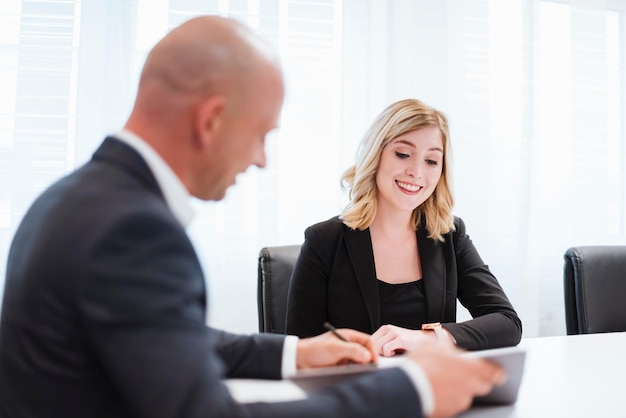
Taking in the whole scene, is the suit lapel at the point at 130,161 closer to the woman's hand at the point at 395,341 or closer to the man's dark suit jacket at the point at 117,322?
the man's dark suit jacket at the point at 117,322

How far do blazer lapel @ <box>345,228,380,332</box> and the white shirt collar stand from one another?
3.37 feet

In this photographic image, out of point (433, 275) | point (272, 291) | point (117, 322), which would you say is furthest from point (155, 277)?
point (433, 275)

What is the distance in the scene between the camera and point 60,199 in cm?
68

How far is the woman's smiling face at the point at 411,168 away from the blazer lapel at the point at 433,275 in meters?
0.13

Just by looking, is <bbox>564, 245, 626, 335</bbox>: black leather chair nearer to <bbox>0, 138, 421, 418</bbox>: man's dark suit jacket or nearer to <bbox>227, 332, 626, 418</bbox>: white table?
<bbox>227, 332, 626, 418</bbox>: white table

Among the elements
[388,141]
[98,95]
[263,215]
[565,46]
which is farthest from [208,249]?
[565,46]

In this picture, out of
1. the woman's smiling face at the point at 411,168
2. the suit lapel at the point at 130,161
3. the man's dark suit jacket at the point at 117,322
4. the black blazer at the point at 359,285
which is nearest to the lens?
the man's dark suit jacket at the point at 117,322

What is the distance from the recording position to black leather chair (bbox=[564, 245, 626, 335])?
1.87 metres

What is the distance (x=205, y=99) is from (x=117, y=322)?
0.32 metres

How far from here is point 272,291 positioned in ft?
5.79

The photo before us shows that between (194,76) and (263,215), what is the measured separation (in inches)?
71.1

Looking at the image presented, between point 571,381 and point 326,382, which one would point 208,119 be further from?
point 571,381

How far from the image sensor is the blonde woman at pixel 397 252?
1.71 meters

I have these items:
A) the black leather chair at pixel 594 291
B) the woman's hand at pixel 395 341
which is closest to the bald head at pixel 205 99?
the woman's hand at pixel 395 341
